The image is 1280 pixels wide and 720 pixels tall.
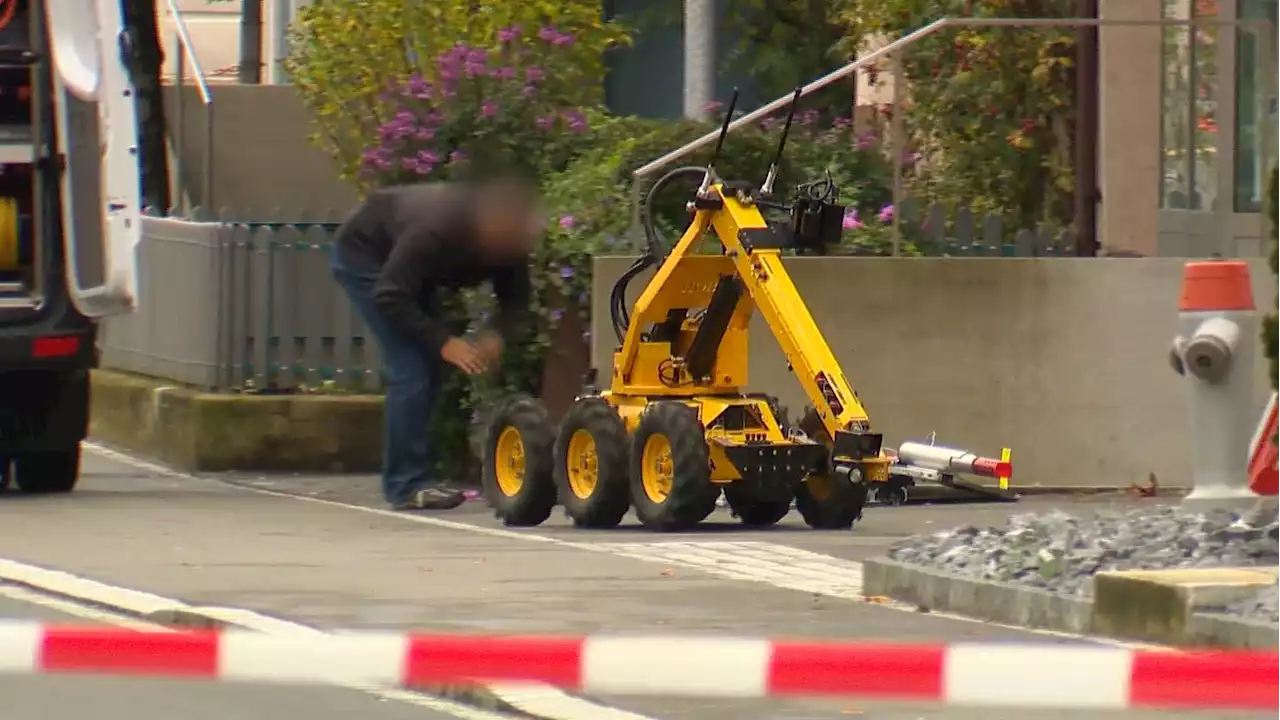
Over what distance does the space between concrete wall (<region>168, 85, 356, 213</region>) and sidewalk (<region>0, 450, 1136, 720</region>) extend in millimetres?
11197

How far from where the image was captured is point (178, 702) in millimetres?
8617

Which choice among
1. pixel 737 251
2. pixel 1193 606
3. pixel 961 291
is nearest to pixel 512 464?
pixel 737 251

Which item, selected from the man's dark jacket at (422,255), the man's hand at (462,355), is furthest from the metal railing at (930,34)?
the man's hand at (462,355)

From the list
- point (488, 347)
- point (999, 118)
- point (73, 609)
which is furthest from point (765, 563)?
point (999, 118)

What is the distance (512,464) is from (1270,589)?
5199mm

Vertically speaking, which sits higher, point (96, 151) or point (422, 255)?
point (96, 151)

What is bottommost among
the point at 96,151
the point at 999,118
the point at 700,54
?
the point at 96,151

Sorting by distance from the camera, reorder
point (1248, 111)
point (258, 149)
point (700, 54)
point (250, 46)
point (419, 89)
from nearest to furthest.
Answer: point (1248, 111)
point (419, 89)
point (700, 54)
point (258, 149)
point (250, 46)

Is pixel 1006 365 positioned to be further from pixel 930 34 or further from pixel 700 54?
pixel 700 54

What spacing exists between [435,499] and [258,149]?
12.1 m

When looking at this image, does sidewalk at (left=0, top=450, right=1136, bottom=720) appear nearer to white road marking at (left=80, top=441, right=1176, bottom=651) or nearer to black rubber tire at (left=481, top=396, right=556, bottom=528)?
white road marking at (left=80, top=441, right=1176, bottom=651)

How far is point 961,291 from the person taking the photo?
1534 cm

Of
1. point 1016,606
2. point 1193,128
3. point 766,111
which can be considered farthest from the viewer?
point 1193,128

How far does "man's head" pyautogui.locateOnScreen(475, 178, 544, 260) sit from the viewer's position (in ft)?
46.8
